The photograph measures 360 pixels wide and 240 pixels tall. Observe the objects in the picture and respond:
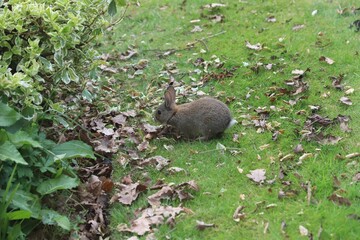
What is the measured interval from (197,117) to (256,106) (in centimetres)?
93

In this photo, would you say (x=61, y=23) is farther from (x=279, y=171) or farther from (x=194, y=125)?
(x=279, y=171)

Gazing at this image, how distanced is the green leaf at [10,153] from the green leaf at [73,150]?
0.66 m

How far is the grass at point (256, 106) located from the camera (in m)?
4.76

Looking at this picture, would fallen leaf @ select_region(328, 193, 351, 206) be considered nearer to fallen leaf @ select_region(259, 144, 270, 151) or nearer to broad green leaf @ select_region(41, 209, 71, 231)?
fallen leaf @ select_region(259, 144, 270, 151)

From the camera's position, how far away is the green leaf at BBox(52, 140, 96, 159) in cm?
525

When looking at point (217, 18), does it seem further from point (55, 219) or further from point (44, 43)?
point (55, 219)

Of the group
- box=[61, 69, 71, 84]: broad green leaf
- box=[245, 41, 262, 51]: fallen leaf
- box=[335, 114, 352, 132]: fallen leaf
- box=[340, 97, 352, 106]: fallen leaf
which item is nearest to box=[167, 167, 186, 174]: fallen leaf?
box=[61, 69, 71, 84]: broad green leaf

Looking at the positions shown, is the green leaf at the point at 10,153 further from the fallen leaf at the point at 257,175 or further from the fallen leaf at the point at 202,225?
the fallen leaf at the point at 257,175

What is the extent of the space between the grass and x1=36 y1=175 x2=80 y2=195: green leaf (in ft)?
1.74

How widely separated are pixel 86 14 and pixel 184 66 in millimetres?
2670

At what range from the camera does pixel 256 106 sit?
694 centimetres

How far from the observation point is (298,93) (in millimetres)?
6930

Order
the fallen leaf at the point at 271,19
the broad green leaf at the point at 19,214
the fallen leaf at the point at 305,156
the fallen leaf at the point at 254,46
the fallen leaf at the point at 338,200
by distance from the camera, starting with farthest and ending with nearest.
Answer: the fallen leaf at the point at 271,19 < the fallen leaf at the point at 254,46 < the fallen leaf at the point at 305,156 < the fallen leaf at the point at 338,200 < the broad green leaf at the point at 19,214

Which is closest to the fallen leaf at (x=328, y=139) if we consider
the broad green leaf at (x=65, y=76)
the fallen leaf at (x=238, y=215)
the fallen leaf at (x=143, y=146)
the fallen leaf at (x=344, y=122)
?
the fallen leaf at (x=344, y=122)
